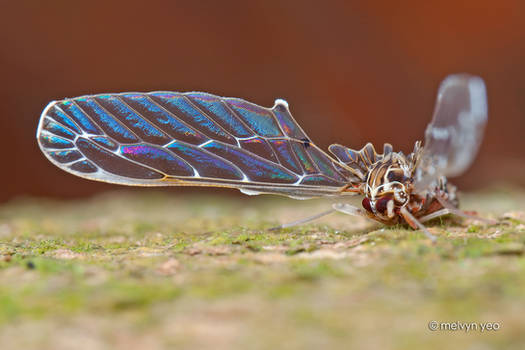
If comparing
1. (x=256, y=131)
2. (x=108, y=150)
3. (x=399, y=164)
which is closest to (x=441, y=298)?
(x=399, y=164)

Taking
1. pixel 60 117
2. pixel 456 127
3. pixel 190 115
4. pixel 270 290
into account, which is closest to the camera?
pixel 270 290

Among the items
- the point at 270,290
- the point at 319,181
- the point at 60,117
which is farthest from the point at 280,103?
the point at 270,290

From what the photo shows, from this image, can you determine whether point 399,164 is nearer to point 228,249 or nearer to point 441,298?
point 228,249

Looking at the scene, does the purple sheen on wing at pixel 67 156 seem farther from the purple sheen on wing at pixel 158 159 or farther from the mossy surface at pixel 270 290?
the mossy surface at pixel 270 290

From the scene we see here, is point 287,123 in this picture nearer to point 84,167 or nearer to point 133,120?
point 133,120

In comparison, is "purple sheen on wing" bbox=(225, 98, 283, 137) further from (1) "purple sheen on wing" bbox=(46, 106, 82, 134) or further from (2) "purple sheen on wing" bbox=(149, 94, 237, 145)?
(1) "purple sheen on wing" bbox=(46, 106, 82, 134)

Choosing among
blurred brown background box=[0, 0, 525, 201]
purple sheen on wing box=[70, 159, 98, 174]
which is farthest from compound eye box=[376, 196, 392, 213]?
blurred brown background box=[0, 0, 525, 201]
